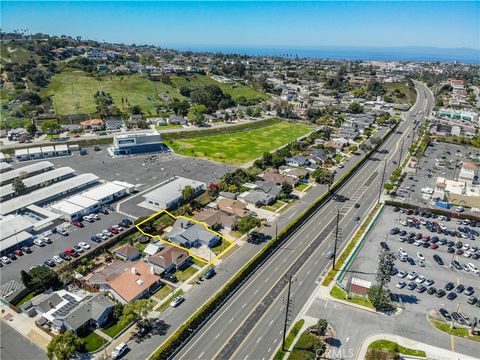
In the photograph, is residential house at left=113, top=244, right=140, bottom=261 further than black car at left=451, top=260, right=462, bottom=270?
Yes

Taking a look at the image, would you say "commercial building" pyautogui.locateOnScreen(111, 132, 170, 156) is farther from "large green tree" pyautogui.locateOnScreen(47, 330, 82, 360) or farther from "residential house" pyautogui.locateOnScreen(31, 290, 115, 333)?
"large green tree" pyautogui.locateOnScreen(47, 330, 82, 360)

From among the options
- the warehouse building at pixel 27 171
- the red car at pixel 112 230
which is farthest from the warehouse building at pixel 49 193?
the red car at pixel 112 230

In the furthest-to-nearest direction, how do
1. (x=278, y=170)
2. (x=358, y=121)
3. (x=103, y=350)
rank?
(x=358, y=121)
(x=278, y=170)
(x=103, y=350)

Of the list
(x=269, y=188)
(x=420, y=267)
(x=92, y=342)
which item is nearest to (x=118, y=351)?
(x=92, y=342)

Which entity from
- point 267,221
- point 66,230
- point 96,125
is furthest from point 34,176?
point 267,221

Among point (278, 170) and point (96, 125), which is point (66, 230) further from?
point (96, 125)

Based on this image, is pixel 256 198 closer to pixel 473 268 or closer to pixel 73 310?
pixel 473 268

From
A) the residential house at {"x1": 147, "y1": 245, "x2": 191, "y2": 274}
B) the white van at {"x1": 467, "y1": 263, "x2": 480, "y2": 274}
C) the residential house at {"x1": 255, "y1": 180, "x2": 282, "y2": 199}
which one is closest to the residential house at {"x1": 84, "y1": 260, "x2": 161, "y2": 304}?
the residential house at {"x1": 147, "y1": 245, "x2": 191, "y2": 274}
